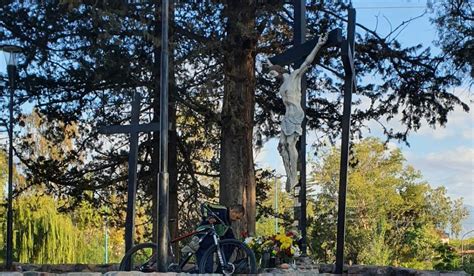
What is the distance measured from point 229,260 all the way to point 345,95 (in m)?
2.29

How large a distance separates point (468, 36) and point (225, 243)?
5554 mm

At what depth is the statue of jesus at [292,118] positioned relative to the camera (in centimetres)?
714

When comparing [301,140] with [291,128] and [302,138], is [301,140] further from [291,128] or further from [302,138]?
[291,128]

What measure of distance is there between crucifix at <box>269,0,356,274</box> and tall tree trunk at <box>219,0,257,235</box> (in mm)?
2004

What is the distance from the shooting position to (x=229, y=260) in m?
6.42

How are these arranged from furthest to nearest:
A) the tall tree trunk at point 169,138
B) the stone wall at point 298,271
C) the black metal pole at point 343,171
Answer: the tall tree trunk at point 169,138, the black metal pole at point 343,171, the stone wall at point 298,271

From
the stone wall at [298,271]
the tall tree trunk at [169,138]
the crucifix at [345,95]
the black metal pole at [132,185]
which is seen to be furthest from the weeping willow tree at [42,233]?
the crucifix at [345,95]

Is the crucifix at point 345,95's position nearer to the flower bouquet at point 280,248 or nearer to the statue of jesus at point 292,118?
the statue of jesus at point 292,118

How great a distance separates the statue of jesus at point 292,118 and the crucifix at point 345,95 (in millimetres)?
119

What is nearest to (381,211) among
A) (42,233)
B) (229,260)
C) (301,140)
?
(42,233)

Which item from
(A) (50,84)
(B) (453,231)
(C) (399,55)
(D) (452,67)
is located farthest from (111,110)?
(B) (453,231)

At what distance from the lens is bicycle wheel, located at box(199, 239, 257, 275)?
20.3ft

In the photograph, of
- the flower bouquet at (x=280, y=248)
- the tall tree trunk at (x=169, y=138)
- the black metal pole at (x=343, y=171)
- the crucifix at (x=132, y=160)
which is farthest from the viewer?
the tall tree trunk at (x=169, y=138)

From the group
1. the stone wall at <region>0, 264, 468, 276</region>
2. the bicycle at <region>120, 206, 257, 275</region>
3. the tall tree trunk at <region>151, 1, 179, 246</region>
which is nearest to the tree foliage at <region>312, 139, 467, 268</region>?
the tall tree trunk at <region>151, 1, 179, 246</region>
